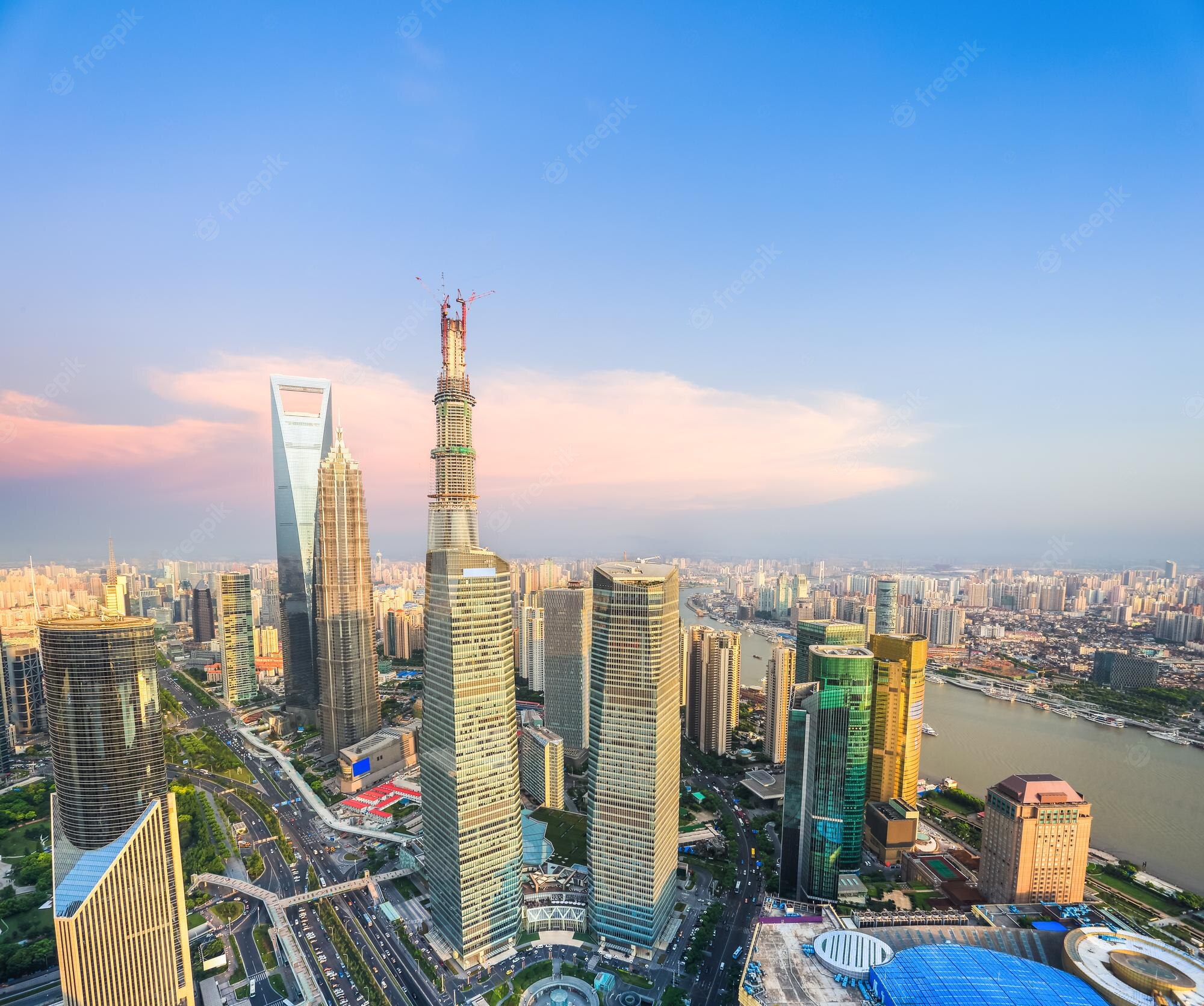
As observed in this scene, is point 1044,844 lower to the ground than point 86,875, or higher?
lower

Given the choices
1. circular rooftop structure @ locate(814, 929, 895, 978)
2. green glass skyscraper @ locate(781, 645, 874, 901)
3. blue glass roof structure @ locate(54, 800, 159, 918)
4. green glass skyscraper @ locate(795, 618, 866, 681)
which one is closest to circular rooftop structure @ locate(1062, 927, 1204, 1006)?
circular rooftop structure @ locate(814, 929, 895, 978)

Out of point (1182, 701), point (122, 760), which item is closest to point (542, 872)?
point (122, 760)

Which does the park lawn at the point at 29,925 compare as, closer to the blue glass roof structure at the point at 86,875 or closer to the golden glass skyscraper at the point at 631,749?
the blue glass roof structure at the point at 86,875

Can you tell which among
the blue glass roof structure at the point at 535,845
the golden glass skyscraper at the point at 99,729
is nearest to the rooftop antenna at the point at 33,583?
the golden glass skyscraper at the point at 99,729

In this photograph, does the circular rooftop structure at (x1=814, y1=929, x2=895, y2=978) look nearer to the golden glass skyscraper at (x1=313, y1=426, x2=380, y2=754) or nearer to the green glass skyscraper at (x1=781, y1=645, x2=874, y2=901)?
the green glass skyscraper at (x1=781, y1=645, x2=874, y2=901)

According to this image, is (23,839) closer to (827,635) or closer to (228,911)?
(228,911)

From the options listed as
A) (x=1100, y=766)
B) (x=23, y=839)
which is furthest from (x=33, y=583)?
(x=1100, y=766)
